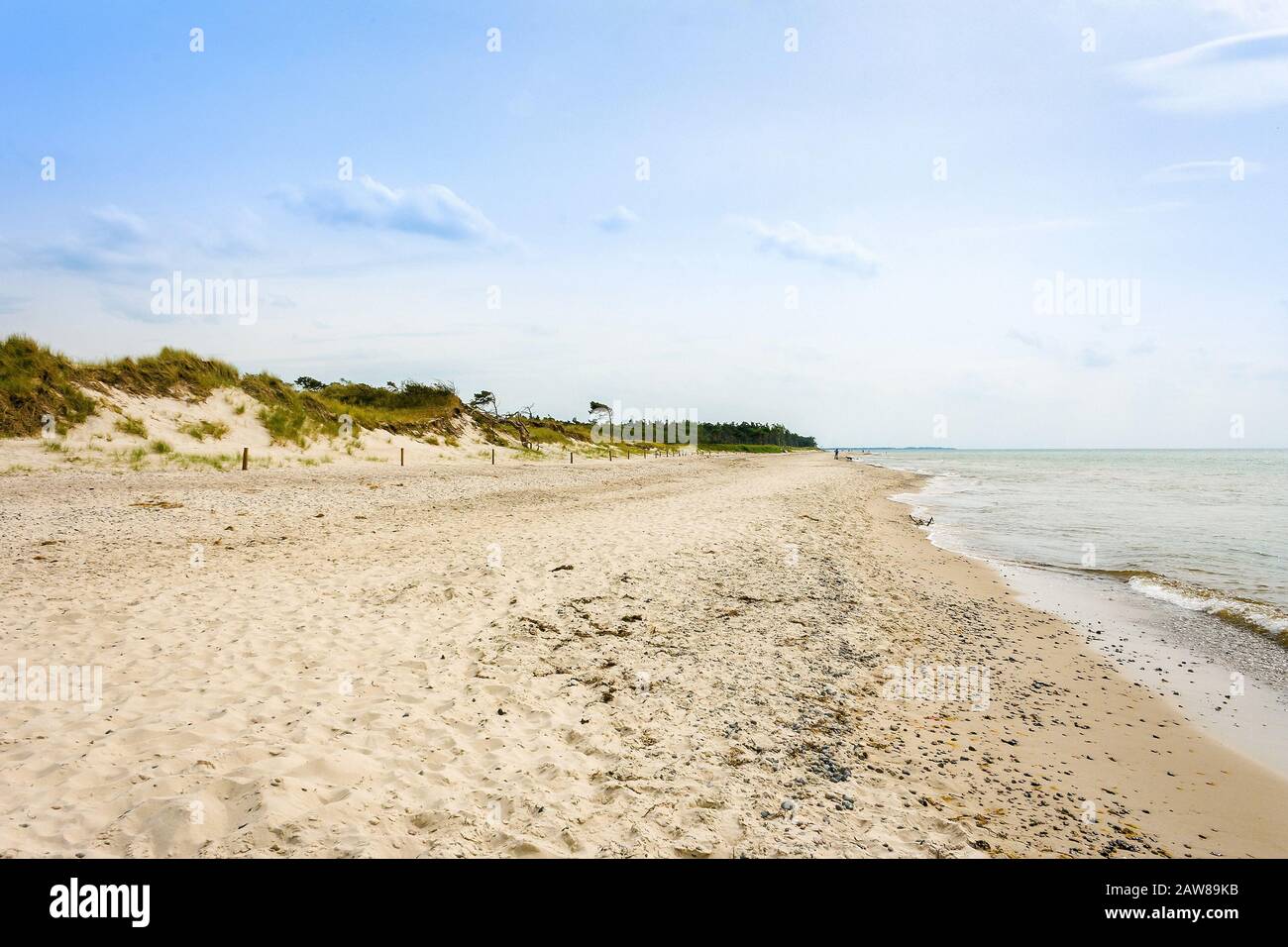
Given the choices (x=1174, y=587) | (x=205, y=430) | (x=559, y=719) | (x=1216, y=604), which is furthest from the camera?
(x=205, y=430)

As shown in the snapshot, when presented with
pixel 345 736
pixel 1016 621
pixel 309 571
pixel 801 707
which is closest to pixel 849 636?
pixel 801 707

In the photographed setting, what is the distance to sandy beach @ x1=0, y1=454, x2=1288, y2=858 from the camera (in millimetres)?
3754

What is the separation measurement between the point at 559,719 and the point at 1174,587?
42.7 feet

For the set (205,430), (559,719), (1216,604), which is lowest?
(1216,604)

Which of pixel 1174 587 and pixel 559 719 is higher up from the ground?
pixel 559 719

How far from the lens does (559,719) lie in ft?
17.4

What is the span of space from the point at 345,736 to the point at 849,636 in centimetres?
601

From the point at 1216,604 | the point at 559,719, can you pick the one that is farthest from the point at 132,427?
the point at 1216,604

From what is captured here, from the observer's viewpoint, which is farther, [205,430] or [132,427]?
[205,430]

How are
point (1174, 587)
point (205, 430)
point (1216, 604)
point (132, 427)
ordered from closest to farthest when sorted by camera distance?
point (1216, 604), point (1174, 587), point (132, 427), point (205, 430)

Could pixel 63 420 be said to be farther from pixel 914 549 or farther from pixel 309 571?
pixel 914 549

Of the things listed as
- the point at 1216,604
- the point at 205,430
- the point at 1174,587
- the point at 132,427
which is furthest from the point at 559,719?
the point at 205,430

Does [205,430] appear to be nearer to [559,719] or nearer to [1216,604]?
[559,719]

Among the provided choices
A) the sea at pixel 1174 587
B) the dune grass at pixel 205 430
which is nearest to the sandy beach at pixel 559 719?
the sea at pixel 1174 587
